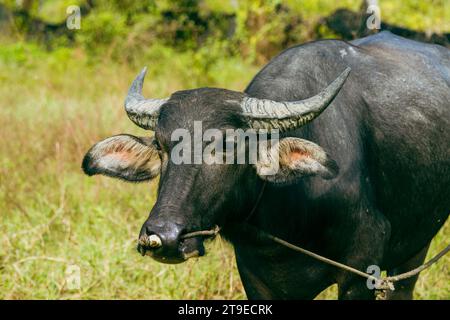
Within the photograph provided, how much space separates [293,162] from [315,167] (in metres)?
0.12

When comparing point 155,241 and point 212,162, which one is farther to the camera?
point 212,162

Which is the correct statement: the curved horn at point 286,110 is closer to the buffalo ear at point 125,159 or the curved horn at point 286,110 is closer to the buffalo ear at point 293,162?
the buffalo ear at point 293,162

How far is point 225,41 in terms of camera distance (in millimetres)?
10641

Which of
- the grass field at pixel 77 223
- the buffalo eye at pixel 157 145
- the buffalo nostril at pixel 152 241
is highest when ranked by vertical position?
the buffalo eye at pixel 157 145

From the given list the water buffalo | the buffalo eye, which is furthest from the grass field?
the buffalo eye

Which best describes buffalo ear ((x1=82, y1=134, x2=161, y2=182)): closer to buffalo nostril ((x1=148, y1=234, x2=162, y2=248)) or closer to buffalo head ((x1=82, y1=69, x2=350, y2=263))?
buffalo head ((x1=82, y1=69, x2=350, y2=263))

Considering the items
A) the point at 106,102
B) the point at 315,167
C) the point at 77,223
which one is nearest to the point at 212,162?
the point at 315,167

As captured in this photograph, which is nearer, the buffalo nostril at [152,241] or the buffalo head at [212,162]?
the buffalo nostril at [152,241]

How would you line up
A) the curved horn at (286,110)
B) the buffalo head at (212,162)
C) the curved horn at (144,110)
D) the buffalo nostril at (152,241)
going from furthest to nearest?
1. the curved horn at (144,110)
2. the curved horn at (286,110)
3. the buffalo head at (212,162)
4. the buffalo nostril at (152,241)

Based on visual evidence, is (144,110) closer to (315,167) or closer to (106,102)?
(315,167)

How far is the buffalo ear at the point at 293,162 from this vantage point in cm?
344

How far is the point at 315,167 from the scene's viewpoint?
3443mm

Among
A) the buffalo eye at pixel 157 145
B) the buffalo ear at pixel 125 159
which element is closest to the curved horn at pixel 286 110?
the buffalo eye at pixel 157 145
